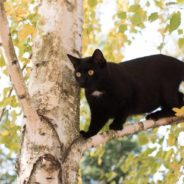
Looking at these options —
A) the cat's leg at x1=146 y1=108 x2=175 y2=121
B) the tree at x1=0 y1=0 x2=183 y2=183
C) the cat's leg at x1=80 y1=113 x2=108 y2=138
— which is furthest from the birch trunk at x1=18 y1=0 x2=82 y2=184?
the cat's leg at x1=146 y1=108 x2=175 y2=121

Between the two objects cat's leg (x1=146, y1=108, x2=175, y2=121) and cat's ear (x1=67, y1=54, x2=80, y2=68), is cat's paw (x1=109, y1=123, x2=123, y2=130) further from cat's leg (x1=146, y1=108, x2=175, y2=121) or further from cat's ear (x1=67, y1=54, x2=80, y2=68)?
cat's ear (x1=67, y1=54, x2=80, y2=68)

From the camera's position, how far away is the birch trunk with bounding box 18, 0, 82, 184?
5.82ft

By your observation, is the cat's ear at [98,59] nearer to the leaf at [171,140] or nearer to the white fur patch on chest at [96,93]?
the white fur patch on chest at [96,93]

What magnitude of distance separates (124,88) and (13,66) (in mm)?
1102

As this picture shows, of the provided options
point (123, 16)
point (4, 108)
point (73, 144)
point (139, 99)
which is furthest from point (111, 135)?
point (123, 16)

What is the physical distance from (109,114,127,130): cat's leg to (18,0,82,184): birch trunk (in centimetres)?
34

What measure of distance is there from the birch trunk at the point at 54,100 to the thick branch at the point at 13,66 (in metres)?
0.13

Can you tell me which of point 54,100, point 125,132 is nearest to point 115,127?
point 125,132

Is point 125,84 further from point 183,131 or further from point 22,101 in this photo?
point 22,101

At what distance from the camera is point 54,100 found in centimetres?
197

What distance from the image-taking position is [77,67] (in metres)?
2.32

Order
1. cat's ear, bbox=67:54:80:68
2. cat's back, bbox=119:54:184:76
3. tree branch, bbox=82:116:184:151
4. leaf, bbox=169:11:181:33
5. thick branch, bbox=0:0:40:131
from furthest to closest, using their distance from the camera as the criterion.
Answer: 1. cat's back, bbox=119:54:184:76
2. cat's ear, bbox=67:54:80:68
3. leaf, bbox=169:11:181:33
4. tree branch, bbox=82:116:184:151
5. thick branch, bbox=0:0:40:131

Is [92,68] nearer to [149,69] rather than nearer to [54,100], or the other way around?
[149,69]

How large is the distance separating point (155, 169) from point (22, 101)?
1423 millimetres
